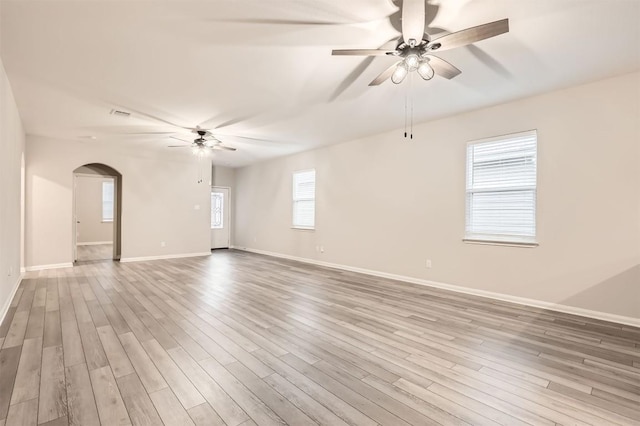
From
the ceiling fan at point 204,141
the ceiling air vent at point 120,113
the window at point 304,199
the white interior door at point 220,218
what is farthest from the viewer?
the white interior door at point 220,218

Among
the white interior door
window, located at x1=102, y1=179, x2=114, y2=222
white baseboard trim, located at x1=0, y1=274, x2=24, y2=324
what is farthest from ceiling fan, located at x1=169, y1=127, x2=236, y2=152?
window, located at x1=102, y1=179, x2=114, y2=222

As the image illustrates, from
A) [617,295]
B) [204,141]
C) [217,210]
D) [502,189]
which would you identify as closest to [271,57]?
[204,141]

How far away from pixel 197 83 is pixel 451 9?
9.17 feet

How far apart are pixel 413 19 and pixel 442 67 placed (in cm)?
70

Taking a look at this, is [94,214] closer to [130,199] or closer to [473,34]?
[130,199]

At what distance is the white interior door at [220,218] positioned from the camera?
10.0 metres

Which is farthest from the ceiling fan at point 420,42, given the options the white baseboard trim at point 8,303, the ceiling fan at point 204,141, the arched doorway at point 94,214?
the arched doorway at point 94,214

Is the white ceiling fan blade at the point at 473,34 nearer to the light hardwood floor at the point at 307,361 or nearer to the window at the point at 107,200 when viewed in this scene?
the light hardwood floor at the point at 307,361

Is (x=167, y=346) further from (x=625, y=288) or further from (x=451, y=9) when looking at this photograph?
(x=625, y=288)

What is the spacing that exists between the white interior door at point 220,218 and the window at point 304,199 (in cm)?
338

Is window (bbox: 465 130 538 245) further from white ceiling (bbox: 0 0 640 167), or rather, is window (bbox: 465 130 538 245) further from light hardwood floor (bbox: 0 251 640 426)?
light hardwood floor (bbox: 0 251 640 426)

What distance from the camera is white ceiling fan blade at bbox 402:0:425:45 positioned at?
2029 mm

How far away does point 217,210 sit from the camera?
10.1m

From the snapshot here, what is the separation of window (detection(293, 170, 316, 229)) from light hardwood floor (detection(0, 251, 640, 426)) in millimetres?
3297
